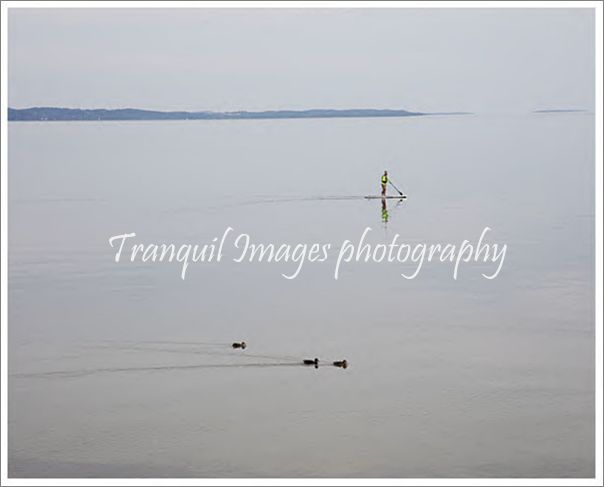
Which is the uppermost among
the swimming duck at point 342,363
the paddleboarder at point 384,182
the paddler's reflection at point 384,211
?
the paddleboarder at point 384,182

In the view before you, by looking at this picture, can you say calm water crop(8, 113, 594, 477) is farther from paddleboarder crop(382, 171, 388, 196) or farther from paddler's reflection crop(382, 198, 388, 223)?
paddleboarder crop(382, 171, 388, 196)

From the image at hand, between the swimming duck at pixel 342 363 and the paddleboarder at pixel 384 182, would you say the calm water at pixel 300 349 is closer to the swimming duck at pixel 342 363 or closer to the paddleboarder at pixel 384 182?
the swimming duck at pixel 342 363

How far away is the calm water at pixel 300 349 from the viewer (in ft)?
48.7

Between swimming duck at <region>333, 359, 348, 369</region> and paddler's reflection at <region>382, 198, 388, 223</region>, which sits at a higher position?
paddler's reflection at <region>382, 198, 388, 223</region>

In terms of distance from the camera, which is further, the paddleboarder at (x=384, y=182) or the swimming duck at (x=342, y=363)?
the paddleboarder at (x=384, y=182)

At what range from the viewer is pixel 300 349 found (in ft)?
61.3

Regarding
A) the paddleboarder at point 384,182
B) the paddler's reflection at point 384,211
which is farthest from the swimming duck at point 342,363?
the paddleboarder at point 384,182

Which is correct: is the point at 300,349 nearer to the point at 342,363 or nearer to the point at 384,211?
the point at 342,363

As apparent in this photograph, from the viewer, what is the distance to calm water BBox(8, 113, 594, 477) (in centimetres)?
1484

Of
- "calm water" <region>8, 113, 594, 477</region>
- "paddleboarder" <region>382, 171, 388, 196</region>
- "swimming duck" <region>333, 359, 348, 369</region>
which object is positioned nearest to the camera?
"calm water" <region>8, 113, 594, 477</region>

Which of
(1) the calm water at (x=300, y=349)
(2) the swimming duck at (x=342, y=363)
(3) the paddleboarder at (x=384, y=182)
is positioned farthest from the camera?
(3) the paddleboarder at (x=384, y=182)

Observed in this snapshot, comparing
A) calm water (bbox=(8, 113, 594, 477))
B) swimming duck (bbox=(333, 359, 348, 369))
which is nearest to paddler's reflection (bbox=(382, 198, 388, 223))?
calm water (bbox=(8, 113, 594, 477))

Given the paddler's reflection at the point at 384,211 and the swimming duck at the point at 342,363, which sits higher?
the paddler's reflection at the point at 384,211

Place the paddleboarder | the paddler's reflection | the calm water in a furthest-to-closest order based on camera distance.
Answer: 1. the paddleboarder
2. the paddler's reflection
3. the calm water
